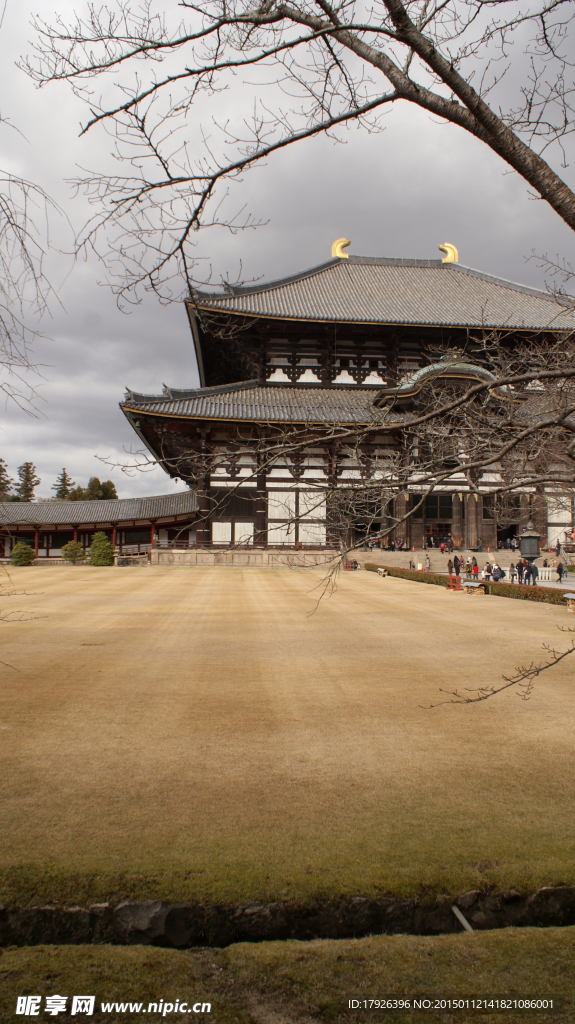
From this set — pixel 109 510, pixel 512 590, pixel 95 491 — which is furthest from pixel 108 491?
pixel 512 590

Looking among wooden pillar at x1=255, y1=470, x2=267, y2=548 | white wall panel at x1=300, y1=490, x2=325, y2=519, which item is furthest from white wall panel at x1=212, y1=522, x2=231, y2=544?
white wall panel at x1=300, y1=490, x2=325, y2=519

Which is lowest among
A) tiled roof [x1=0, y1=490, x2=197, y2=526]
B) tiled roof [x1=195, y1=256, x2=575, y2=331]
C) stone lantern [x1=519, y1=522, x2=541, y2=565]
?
stone lantern [x1=519, y1=522, x2=541, y2=565]

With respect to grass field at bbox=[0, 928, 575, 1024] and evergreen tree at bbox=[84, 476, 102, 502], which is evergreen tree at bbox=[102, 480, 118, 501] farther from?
grass field at bbox=[0, 928, 575, 1024]

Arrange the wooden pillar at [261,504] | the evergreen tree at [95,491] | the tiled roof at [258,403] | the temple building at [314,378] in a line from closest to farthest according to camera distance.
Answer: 1. the tiled roof at [258,403]
2. the temple building at [314,378]
3. the wooden pillar at [261,504]
4. the evergreen tree at [95,491]

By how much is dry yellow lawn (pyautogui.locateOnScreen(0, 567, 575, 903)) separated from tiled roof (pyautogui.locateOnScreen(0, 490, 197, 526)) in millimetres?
23810

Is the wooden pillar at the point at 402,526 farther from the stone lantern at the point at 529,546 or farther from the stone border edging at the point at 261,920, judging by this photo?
→ the stone border edging at the point at 261,920

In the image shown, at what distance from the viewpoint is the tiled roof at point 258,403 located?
22469 mm

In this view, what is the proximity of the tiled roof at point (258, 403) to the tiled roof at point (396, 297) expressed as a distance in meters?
3.48

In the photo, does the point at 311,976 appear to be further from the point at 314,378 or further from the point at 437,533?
the point at 437,533

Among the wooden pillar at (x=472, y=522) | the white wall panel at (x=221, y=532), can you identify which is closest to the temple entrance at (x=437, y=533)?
the wooden pillar at (x=472, y=522)

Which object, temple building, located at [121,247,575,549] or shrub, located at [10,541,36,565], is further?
shrub, located at [10,541,36,565]

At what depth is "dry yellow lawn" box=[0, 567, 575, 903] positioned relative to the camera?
11.3ft

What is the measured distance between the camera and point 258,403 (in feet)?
83.1

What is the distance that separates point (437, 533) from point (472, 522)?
2217mm
